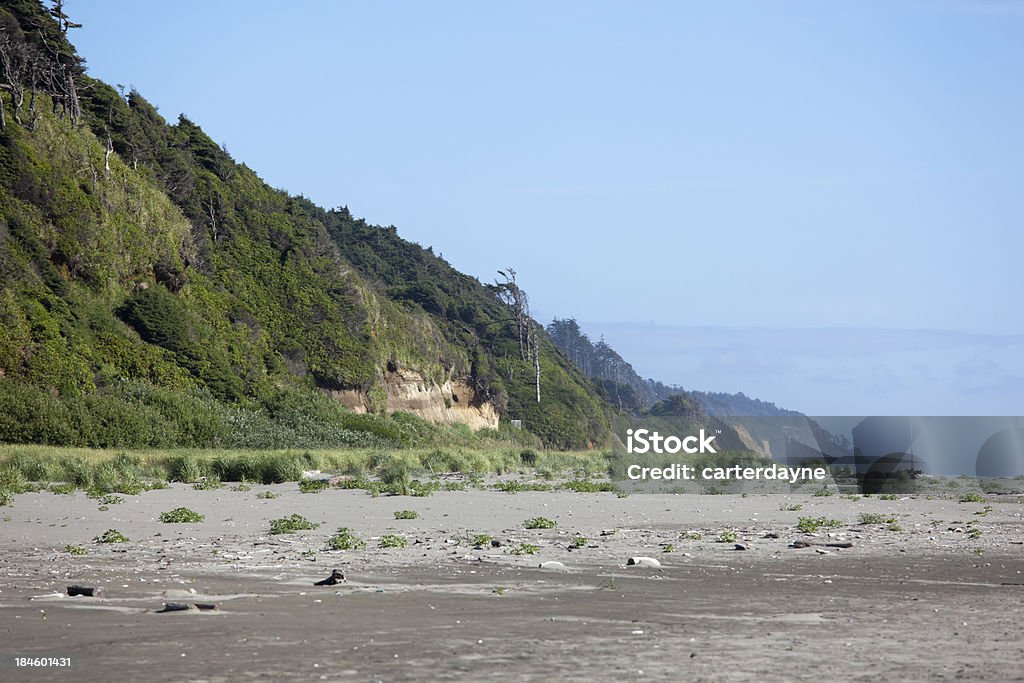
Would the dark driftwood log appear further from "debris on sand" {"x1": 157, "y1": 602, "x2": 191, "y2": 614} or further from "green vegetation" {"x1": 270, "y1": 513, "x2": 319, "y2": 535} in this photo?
"green vegetation" {"x1": 270, "y1": 513, "x2": 319, "y2": 535}

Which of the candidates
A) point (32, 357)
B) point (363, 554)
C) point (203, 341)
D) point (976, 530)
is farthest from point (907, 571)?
point (203, 341)

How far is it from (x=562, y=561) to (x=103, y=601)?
18.1 ft

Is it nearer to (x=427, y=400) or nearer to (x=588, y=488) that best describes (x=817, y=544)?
(x=588, y=488)

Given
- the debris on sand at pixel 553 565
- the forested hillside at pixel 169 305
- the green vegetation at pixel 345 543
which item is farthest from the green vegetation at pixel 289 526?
the forested hillside at pixel 169 305

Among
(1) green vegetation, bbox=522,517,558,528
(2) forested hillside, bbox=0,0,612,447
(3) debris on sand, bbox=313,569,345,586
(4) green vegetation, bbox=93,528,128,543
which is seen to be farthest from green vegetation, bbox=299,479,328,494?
(2) forested hillside, bbox=0,0,612,447

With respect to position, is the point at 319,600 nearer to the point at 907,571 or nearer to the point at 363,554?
the point at 363,554

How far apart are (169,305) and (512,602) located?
47635 millimetres

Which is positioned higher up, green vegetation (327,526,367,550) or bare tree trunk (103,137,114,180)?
bare tree trunk (103,137,114,180)

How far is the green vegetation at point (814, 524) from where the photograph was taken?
1782 cm

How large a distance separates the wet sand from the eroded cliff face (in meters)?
48.3

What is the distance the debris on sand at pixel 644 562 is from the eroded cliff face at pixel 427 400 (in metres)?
53.6

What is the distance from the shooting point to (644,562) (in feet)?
44.3

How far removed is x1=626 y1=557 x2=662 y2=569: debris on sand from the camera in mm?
13297

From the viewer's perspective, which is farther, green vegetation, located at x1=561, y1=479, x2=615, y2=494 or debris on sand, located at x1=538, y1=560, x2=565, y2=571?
green vegetation, located at x1=561, y1=479, x2=615, y2=494
